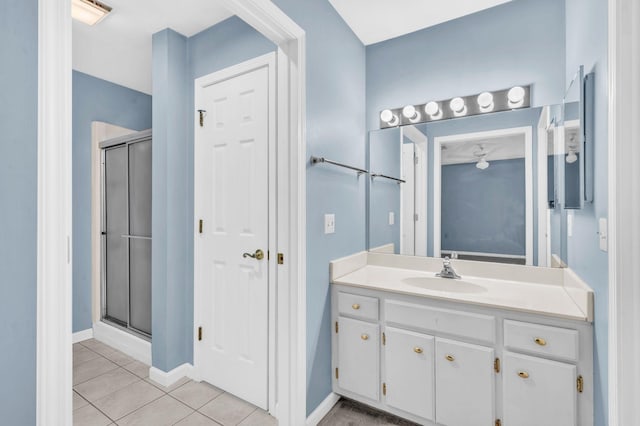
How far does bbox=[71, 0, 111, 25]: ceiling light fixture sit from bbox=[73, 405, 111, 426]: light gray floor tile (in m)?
2.54

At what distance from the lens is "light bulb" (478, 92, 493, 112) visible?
2.01m

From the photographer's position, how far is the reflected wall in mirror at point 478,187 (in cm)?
182

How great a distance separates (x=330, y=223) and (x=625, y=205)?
1.33 meters

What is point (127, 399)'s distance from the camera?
2.04m

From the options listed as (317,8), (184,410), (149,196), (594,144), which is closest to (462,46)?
(317,8)

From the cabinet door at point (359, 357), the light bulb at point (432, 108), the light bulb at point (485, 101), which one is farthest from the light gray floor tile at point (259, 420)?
the light bulb at point (485, 101)

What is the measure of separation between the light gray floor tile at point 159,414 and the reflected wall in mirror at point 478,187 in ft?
5.56

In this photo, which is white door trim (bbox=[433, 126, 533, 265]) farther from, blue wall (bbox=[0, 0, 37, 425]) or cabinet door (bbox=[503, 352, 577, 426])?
blue wall (bbox=[0, 0, 37, 425])

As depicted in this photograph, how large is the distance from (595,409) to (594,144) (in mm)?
1093

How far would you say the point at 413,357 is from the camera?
168cm

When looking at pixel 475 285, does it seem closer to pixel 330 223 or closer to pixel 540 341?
pixel 540 341

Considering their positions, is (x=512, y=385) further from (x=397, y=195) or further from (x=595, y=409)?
(x=397, y=195)

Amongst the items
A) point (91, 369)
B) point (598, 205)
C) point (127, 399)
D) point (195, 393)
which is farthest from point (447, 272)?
point (91, 369)

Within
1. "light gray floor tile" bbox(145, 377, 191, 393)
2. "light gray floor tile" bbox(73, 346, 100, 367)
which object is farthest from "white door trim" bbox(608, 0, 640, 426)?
"light gray floor tile" bbox(73, 346, 100, 367)
